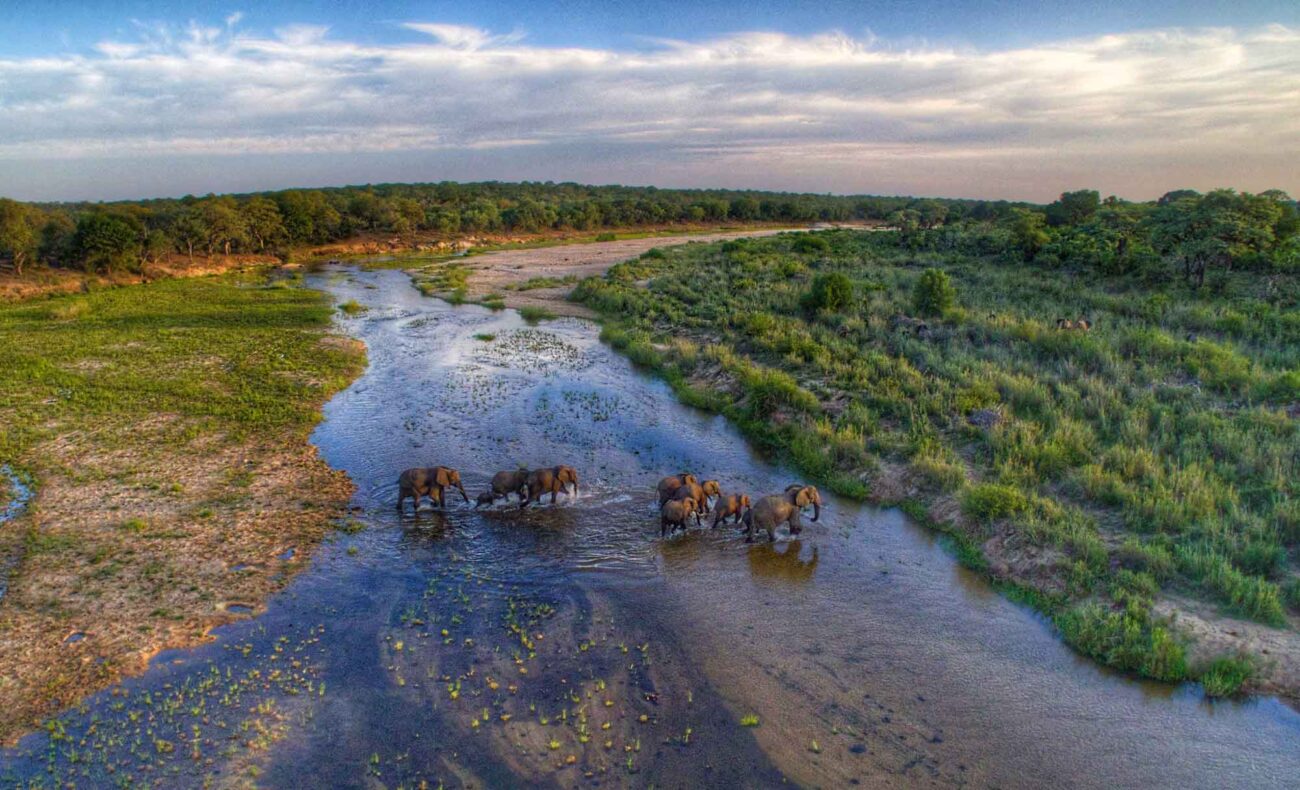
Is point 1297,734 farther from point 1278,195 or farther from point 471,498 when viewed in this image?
point 1278,195

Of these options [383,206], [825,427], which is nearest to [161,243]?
[383,206]

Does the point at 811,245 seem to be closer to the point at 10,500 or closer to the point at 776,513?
the point at 776,513

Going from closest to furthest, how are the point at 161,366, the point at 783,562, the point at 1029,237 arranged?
the point at 783,562 < the point at 161,366 < the point at 1029,237

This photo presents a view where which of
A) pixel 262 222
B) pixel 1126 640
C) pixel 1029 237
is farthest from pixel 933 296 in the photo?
pixel 262 222

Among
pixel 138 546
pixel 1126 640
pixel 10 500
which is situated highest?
pixel 10 500

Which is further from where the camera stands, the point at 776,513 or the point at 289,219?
the point at 289,219

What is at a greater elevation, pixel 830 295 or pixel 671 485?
pixel 830 295

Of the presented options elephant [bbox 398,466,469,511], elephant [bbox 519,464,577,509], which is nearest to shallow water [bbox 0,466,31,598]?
elephant [bbox 398,466,469,511]

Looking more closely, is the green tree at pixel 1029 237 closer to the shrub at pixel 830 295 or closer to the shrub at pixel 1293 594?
the shrub at pixel 830 295
